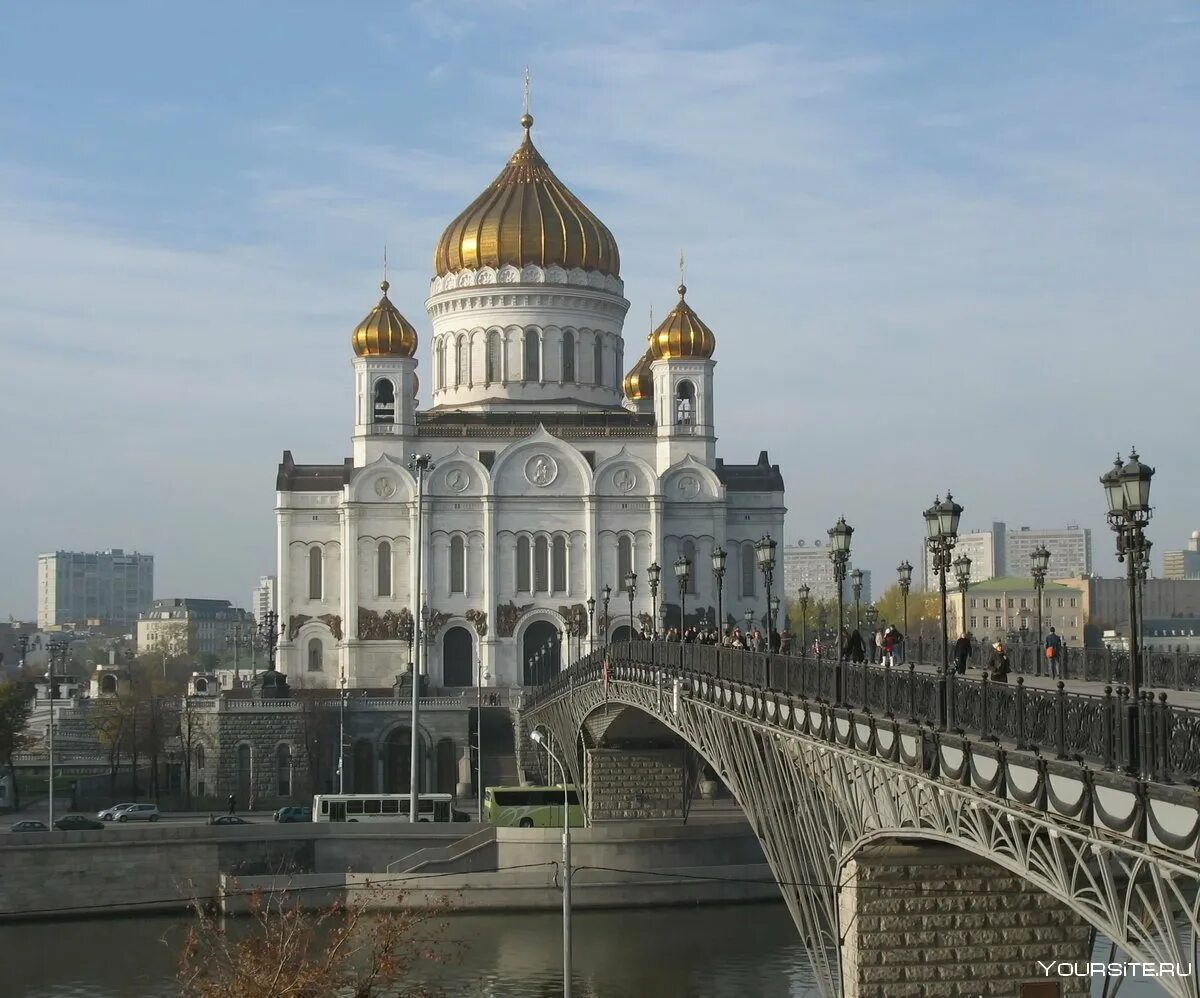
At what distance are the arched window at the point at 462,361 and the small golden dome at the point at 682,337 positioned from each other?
7383 mm

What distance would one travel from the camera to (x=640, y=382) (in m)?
83.5

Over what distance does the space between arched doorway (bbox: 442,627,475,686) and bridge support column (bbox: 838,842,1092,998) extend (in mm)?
53005

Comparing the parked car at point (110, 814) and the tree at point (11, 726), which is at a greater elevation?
the tree at point (11, 726)

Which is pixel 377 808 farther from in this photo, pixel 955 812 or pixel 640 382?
pixel 955 812

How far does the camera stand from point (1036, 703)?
14.9 metres

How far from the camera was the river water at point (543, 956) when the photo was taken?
35.1 m

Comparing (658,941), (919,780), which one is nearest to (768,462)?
(658,941)

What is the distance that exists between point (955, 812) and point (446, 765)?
1986 inches

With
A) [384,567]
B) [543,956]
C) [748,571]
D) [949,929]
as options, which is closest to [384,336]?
[384,567]

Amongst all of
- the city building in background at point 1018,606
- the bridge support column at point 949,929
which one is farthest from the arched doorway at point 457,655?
the bridge support column at point 949,929

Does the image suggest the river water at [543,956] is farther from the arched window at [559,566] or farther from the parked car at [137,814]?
the arched window at [559,566]

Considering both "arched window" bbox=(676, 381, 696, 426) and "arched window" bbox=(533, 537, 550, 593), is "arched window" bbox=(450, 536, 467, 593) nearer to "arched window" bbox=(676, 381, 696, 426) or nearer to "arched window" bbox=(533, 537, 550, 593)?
"arched window" bbox=(533, 537, 550, 593)

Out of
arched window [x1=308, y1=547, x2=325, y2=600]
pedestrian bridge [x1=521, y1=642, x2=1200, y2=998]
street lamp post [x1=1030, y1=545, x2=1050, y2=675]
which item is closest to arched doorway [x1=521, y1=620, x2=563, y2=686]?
arched window [x1=308, y1=547, x2=325, y2=600]

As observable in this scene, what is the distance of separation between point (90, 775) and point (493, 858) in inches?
989
